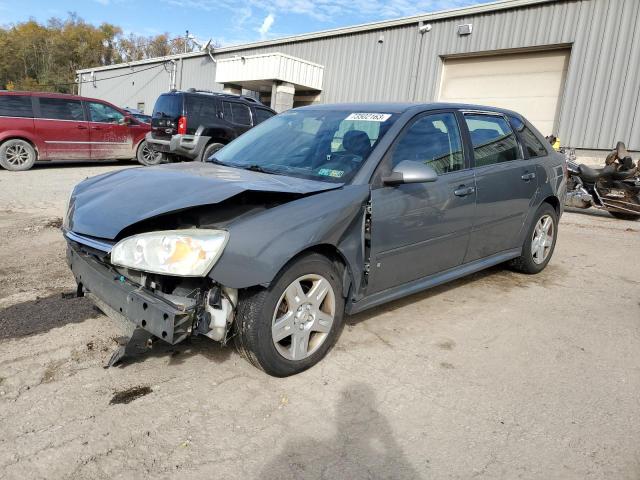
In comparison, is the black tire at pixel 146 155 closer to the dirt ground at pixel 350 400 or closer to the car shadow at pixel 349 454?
the dirt ground at pixel 350 400

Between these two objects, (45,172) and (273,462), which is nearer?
(273,462)

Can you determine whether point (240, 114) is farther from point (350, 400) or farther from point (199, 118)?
point (350, 400)

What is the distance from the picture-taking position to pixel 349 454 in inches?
91.7

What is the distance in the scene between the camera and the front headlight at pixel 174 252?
253cm

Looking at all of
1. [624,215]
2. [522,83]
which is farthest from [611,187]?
[522,83]

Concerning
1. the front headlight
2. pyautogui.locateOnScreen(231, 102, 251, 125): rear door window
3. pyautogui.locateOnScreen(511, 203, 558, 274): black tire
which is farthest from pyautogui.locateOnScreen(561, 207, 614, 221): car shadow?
the front headlight

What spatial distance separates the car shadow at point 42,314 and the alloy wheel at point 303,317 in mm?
1619

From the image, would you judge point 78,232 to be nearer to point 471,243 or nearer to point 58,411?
point 58,411

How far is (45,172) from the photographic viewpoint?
11445 mm

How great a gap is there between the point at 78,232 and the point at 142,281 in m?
0.63

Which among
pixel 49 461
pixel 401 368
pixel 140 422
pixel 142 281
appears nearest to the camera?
pixel 49 461

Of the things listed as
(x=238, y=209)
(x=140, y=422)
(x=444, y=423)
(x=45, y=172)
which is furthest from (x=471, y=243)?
(x=45, y=172)

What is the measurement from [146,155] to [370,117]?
10.9 meters

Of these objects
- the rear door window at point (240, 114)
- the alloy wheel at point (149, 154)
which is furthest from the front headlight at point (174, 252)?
the alloy wheel at point (149, 154)
